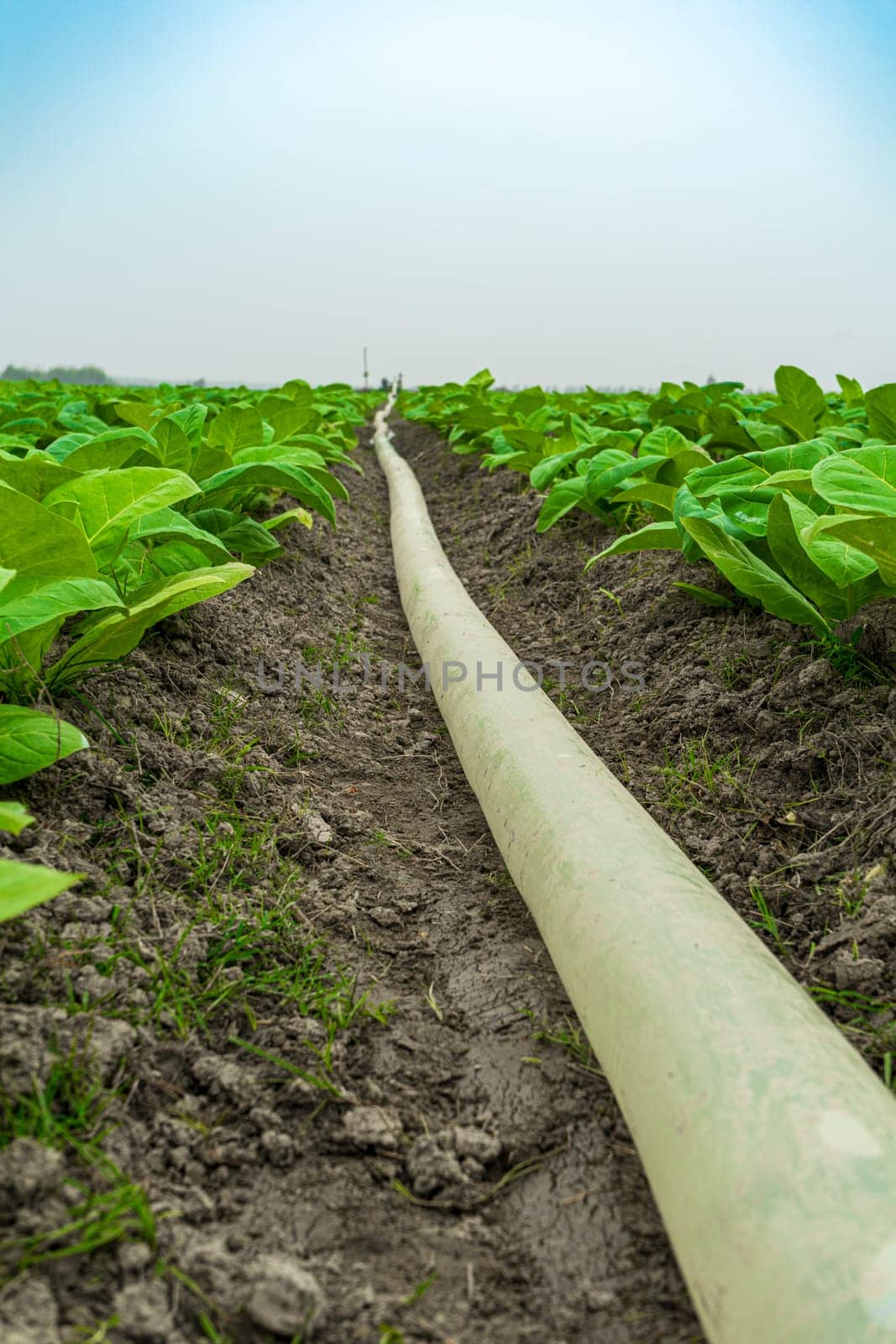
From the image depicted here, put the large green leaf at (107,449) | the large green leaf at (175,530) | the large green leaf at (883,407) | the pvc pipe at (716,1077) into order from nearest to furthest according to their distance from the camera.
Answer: the pvc pipe at (716,1077) < the large green leaf at (175,530) < the large green leaf at (107,449) < the large green leaf at (883,407)

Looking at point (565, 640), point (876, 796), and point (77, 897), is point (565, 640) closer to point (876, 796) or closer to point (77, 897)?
point (876, 796)

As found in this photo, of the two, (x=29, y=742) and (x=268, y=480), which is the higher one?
(x=268, y=480)

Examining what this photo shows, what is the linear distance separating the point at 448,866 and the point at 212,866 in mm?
497

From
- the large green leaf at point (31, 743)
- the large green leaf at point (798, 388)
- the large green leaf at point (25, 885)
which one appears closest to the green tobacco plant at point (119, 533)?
the large green leaf at point (31, 743)

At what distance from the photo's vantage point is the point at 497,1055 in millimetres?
1299

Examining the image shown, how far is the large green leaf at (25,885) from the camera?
36.6 inches

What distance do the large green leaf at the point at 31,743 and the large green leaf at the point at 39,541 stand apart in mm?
231

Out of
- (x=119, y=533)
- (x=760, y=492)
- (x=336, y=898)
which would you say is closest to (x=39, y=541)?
(x=119, y=533)

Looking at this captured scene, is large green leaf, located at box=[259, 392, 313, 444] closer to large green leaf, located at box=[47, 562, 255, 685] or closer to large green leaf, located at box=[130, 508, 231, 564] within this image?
large green leaf, located at box=[130, 508, 231, 564]

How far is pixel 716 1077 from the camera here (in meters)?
0.98

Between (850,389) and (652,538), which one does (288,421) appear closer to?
(652,538)

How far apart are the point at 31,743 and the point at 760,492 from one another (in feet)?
5.66

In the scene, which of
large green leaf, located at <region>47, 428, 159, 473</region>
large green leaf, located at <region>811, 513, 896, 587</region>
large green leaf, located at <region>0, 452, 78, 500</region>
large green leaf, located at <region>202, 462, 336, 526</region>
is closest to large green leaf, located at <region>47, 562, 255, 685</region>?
large green leaf, located at <region>0, 452, 78, 500</region>

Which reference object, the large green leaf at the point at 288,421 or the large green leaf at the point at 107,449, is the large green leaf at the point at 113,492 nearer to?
the large green leaf at the point at 107,449
